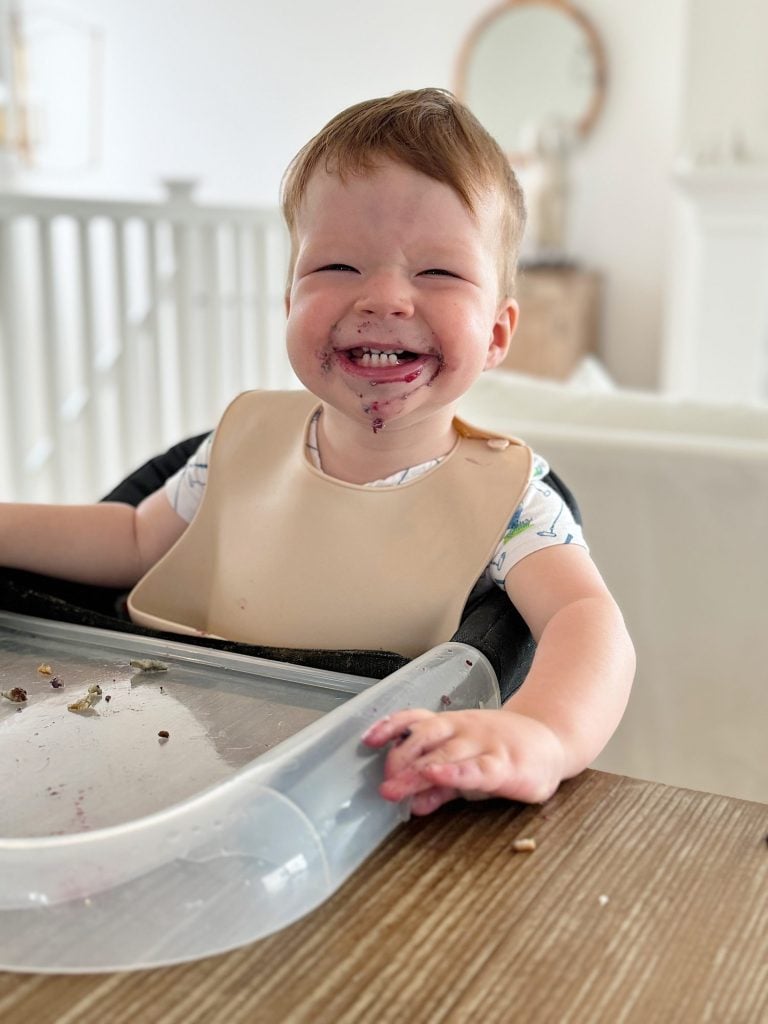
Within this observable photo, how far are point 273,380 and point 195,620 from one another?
217 centimetres

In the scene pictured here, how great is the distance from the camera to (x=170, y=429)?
329 centimetres

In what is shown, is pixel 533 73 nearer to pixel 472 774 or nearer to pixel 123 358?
pixel 123 358

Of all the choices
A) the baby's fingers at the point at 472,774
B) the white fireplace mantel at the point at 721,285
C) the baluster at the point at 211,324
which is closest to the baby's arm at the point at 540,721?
the baby's fingers at the point at 472,774

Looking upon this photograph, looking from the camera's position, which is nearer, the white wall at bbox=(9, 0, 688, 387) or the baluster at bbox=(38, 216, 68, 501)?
the baluster at bbox=(38, 216, 68, 501)

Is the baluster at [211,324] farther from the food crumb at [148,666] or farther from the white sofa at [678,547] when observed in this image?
the food crumb at [148,666]

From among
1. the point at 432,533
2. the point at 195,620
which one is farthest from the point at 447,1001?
the point at 195,620

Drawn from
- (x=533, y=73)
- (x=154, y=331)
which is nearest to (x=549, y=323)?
(x=533, y=73)

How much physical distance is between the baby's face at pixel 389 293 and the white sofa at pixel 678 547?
821 mm

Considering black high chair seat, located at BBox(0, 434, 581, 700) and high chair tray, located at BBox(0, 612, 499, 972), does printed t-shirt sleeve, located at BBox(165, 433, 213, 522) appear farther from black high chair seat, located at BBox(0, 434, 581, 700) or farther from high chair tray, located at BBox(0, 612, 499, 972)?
high chair tray, located at BBox(0, 612, 499, 972)

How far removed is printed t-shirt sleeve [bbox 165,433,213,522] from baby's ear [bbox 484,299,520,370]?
28cm

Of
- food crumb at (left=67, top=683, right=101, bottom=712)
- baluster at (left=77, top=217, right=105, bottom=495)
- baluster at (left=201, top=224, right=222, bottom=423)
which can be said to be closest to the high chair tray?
food crumb at (left=67, top=683, right=101, bottom=712)

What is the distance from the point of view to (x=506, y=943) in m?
0.46

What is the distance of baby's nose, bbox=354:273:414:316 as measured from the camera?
82 centimetres

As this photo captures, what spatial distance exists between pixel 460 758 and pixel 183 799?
13 cm
